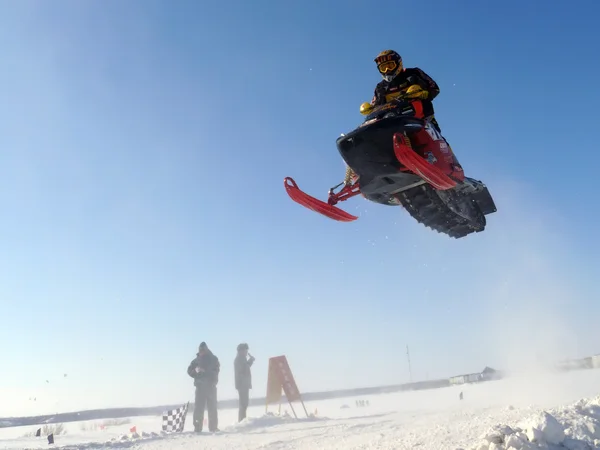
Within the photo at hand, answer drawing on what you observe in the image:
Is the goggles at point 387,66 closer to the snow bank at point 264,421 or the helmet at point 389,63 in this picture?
the helmet at point 389,63

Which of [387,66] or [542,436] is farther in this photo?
[387,66]

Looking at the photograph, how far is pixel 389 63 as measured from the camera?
21.8 ft

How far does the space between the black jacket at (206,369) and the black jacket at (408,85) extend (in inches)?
237

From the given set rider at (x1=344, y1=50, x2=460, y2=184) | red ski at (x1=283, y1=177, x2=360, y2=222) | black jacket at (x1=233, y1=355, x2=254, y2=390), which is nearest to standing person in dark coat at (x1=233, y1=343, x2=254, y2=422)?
black jacket at (x1=233, y1=355, x2=254, y2=390)

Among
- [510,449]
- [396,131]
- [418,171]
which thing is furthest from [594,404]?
[396,131]

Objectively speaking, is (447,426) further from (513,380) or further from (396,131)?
(513,380)

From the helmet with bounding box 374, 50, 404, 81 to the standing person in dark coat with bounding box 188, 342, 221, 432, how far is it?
6436 millimetres

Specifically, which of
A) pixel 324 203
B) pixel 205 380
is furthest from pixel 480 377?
pixel 324 203

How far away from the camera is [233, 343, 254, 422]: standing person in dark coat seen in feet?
34.0

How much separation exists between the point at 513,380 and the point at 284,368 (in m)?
5.91

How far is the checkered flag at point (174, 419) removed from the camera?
9.57 meters

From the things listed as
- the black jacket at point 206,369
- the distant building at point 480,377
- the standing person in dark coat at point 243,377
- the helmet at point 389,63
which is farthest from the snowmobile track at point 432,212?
the distant building at point 480,377

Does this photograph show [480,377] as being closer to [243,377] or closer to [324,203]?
[243,377]

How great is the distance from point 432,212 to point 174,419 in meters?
6.78
